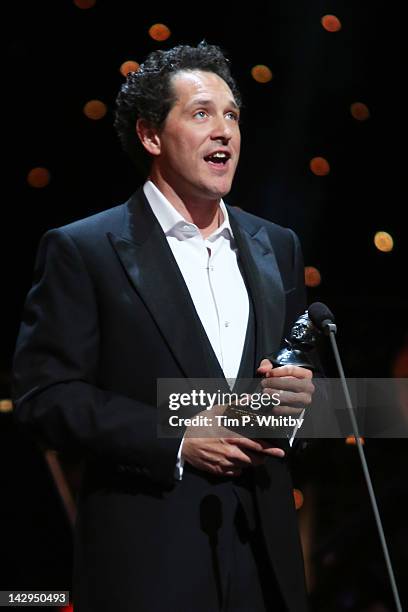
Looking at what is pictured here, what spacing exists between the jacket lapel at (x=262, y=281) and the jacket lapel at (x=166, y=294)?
4.4 inches

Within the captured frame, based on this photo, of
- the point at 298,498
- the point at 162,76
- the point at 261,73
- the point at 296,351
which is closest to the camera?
the point at 296,351

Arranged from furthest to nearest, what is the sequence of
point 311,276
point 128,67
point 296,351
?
point 311,276
point 128,67
point 296,351

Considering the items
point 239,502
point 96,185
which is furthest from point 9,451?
point 239,502

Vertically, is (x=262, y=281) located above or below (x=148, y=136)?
below

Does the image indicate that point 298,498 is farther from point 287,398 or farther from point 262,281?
point 287,398

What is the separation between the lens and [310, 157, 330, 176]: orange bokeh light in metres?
2.52

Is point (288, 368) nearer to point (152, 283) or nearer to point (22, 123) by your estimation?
point (152, 283)

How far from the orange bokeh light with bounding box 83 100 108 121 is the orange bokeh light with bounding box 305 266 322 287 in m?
0.69

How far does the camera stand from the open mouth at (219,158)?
182 centimetres

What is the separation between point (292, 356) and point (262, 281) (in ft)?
0.75

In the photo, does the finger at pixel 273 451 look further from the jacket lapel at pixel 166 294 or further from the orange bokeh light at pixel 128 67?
the orange bokeh light at pixel 128 67

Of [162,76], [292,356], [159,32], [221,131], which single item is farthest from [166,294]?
[159,32]

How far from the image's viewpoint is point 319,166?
2523mm

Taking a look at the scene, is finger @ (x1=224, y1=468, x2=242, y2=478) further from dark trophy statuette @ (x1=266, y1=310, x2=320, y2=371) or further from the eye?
the eye
